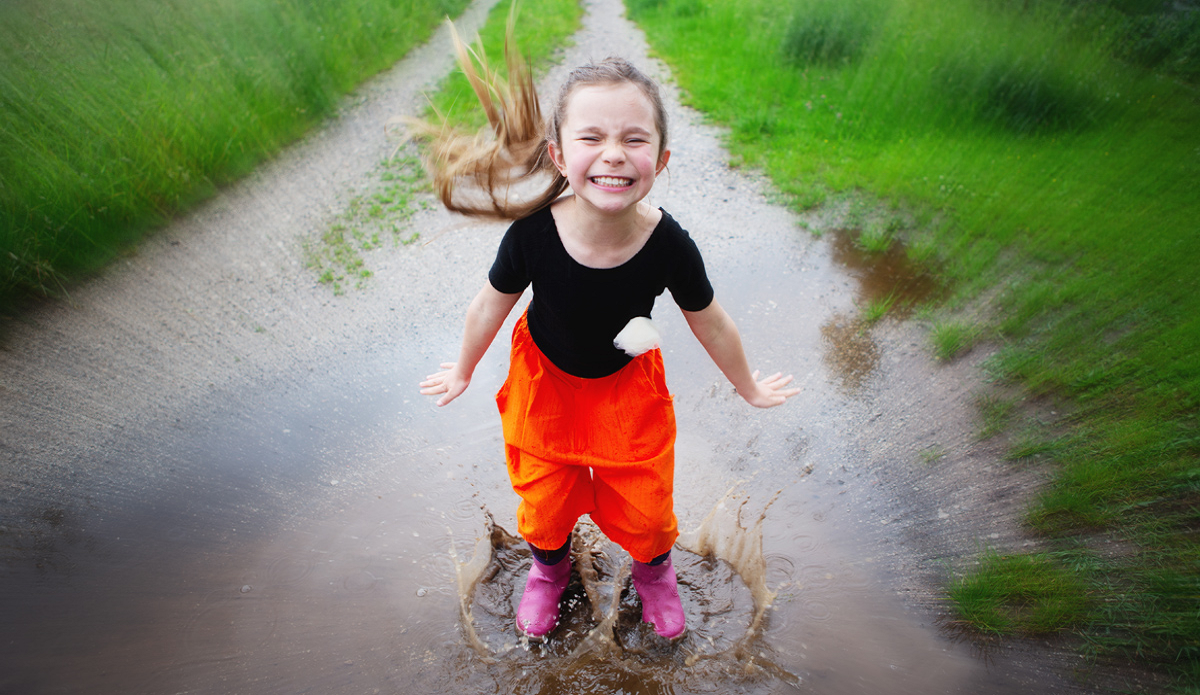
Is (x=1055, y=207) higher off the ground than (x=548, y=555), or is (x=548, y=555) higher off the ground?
(x=548, y=555)

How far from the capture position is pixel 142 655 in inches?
72.9

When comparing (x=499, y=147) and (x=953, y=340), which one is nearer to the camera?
(x=499, y=147)

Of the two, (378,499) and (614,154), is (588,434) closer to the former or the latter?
(614,154)

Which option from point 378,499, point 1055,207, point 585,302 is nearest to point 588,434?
point 585,302

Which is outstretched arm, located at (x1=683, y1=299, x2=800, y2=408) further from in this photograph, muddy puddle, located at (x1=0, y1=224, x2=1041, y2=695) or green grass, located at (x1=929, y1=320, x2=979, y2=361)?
green grass, located at (x1=929, y1=320, x2=979, y2=361)

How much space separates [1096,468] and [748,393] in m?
1.47

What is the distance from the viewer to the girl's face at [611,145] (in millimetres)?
1219

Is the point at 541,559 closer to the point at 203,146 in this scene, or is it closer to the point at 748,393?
the point at 748,393

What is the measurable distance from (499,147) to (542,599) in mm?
1336

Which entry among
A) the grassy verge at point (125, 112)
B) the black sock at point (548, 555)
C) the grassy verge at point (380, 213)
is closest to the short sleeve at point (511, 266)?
the black sock at point (548, 555)

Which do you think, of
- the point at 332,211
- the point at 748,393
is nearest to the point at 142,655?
the point at 748,393

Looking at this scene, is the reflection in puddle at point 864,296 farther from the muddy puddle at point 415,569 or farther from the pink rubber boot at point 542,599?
Result: the pink rubber boot at point 542,599

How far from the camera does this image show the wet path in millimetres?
1853

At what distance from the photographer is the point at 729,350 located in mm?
1566
